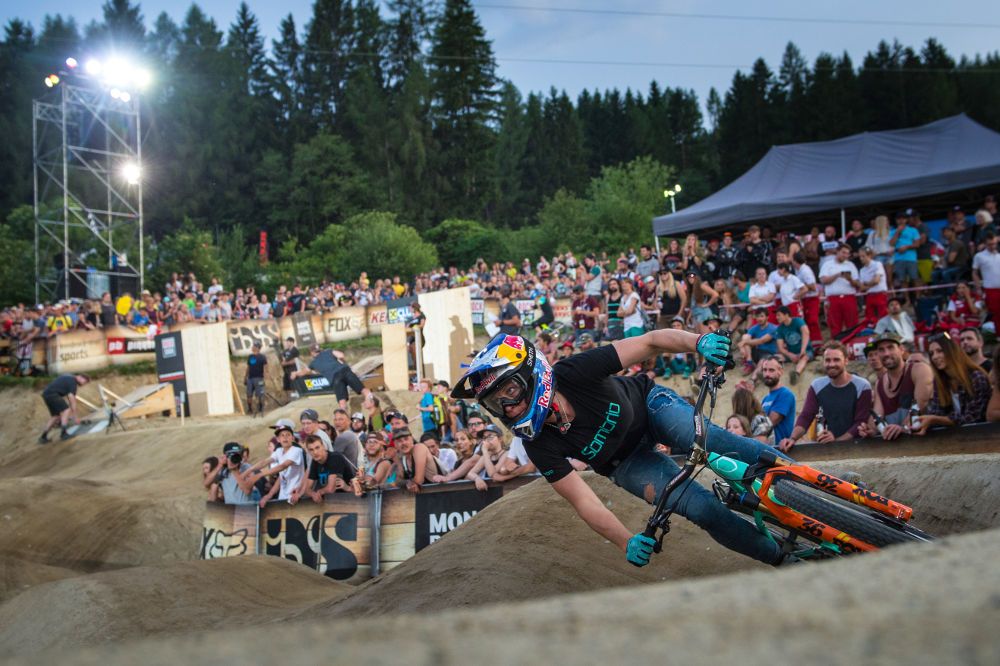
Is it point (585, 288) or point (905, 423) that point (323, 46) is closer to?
point (585, 288)

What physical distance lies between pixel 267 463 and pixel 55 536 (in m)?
4.55

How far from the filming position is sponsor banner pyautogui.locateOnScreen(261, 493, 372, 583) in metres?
10.6

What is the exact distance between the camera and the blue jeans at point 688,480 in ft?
16.0

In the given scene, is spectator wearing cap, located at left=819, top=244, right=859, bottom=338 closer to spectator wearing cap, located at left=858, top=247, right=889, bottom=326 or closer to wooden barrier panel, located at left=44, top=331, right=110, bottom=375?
spectator wearing cap, located at left=858, top=247, right=889, bottom=326

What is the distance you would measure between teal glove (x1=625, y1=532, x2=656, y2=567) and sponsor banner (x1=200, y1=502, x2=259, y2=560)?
8.34 m

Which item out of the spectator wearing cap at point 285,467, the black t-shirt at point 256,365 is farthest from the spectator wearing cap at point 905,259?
the black t-shirt at point 256,365

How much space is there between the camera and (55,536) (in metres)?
13.9

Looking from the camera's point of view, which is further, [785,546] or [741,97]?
[741,97]

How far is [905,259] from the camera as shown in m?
14.2

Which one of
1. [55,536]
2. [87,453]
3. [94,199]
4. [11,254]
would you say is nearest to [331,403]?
[87,453]

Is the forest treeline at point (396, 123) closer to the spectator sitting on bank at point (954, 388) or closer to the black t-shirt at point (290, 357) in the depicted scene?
the black t-shirt at point (290, 357)

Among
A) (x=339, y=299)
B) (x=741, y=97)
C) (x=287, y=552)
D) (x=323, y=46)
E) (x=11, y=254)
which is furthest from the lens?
(x=323, y=46)

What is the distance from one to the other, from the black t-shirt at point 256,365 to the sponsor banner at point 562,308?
8.04 metres

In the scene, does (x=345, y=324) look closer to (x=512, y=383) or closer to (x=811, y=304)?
(x=811, y=304)
